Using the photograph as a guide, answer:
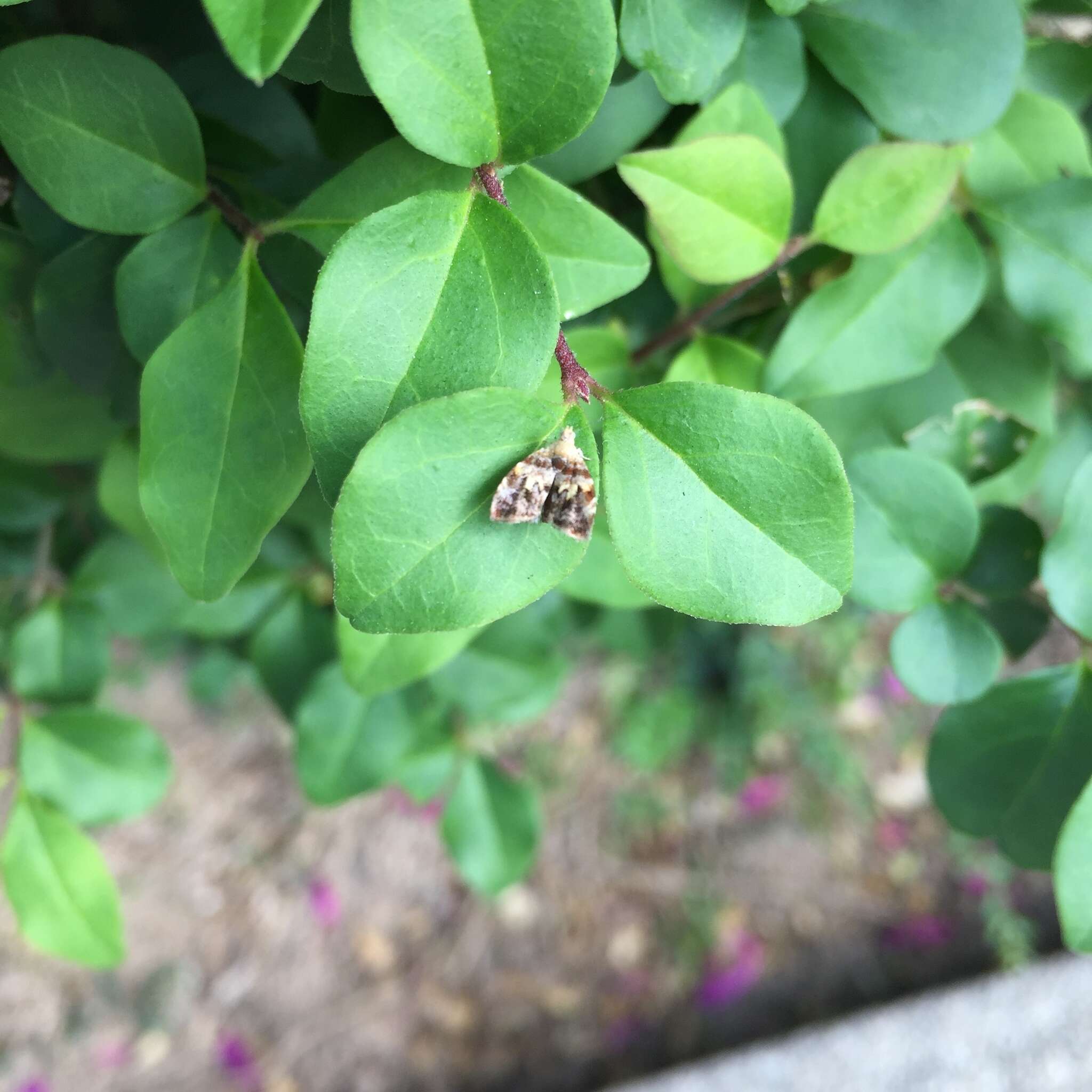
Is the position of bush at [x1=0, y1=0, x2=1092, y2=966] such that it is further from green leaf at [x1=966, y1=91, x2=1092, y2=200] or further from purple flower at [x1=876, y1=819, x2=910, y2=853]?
purple flower at [x1=876, y1=819, x2=910, y2=853]

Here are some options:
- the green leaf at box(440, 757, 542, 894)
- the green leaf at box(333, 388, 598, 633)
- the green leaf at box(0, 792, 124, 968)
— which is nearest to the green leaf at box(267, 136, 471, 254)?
the green leaf at box(333, 388, 598, 633)

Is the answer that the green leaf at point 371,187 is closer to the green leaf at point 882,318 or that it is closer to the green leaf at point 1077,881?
the green leaf at point 882,318

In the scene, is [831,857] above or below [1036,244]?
below

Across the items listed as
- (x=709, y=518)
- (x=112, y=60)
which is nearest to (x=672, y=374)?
(x=709, y=518)

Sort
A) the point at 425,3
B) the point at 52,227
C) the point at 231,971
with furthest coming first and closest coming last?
the point at 231,971
the point at 52,227
the point at 425,3

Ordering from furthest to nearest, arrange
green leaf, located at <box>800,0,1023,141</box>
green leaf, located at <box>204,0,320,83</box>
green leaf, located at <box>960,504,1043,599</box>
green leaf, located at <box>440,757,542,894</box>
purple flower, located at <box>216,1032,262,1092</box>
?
purple flower, located at <box>216,1032,262,1092</box> < green leaf, located at <box>440,757,542,894</box> < green leaf, located at <box>960,504,1043,599</box> < green leaf, located at <box>800,0,1023,141</box> < green leaf, located at <box>204,0,320,83</box>

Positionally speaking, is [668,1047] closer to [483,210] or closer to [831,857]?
[831,857]

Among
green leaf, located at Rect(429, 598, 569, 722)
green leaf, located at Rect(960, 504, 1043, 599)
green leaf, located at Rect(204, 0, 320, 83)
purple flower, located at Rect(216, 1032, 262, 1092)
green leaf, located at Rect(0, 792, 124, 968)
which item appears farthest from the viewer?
purple flower, located at Rect(216, 1032, 262, 1092)
